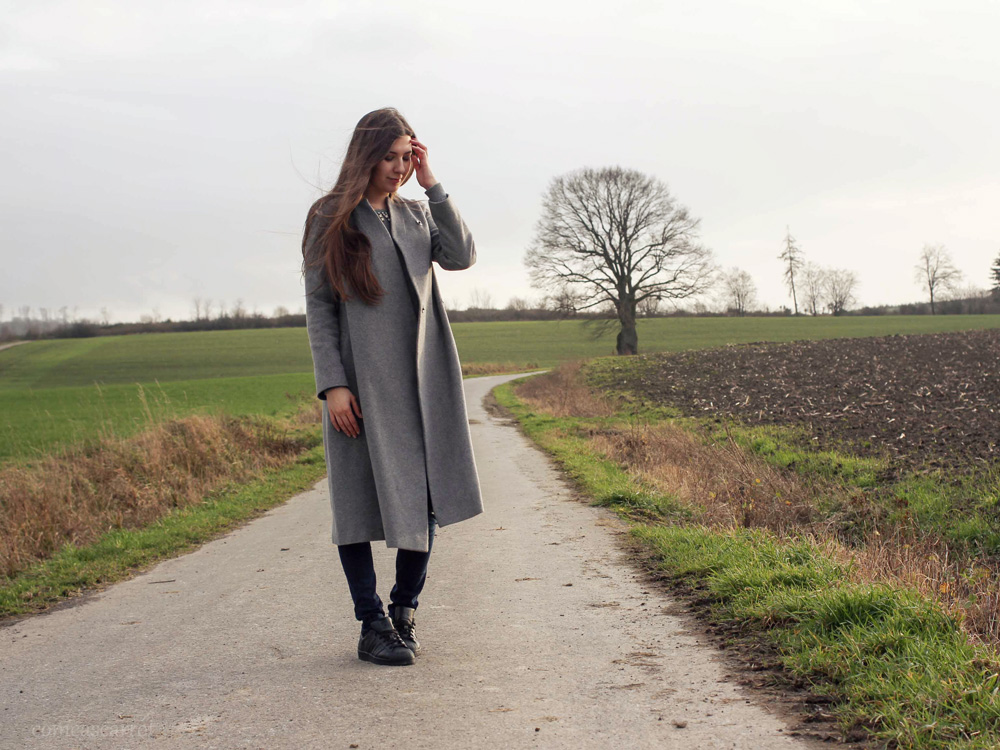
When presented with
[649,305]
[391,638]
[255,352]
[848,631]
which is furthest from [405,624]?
[255,352]

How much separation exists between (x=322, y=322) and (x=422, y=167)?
2.53 feet

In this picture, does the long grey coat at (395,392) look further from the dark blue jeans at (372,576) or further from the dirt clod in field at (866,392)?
the dirt clod in field at (866,392)

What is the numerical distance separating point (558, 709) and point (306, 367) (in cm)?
5663

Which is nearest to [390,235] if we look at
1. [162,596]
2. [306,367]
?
[162,596]

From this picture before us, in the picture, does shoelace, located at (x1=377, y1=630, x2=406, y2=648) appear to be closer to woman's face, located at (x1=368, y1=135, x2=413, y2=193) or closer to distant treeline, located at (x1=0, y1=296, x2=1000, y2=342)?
woman's face, located at (x1=368, y1=135, x2=413, y2=193)

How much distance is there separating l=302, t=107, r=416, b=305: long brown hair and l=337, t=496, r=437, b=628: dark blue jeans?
3.19ft

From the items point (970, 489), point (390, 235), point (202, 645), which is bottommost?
point (970, 489)

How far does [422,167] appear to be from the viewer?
138 inches

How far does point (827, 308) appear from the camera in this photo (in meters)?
109

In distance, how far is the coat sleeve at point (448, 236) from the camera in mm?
3500

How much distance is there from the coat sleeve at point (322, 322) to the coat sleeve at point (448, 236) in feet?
1.55

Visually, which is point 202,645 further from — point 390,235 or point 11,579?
point 11,579

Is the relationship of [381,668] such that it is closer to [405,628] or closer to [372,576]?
[405,628]

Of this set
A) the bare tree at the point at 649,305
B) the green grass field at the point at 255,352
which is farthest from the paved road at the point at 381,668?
the bare tree at the point at 649,305
